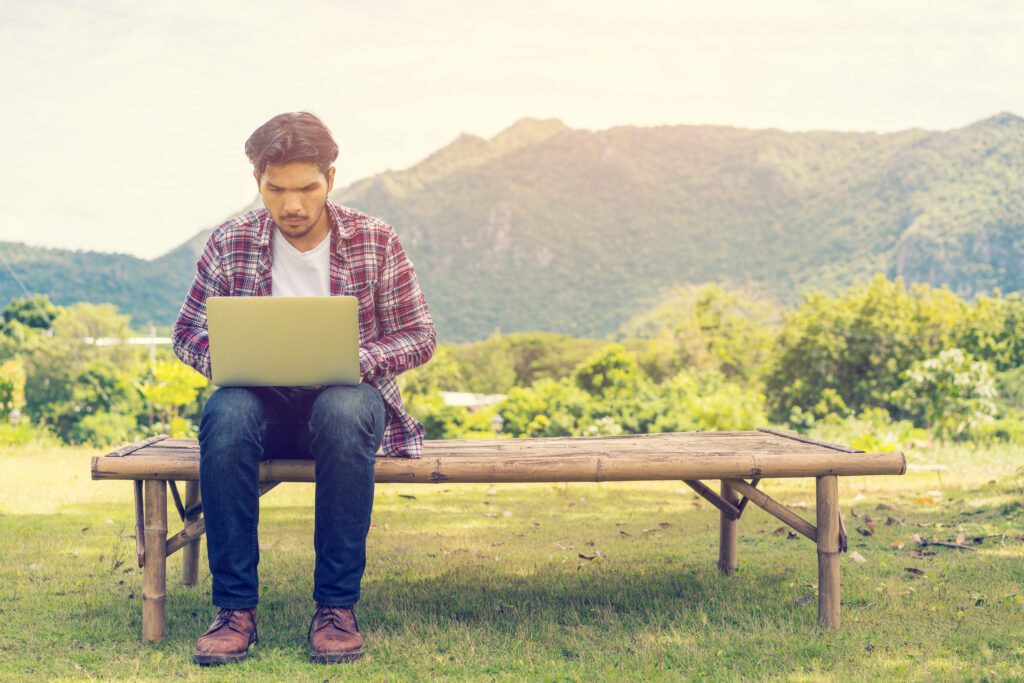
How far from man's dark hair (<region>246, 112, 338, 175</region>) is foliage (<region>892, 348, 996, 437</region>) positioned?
9.13m

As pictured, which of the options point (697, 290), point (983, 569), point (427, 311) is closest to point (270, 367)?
point (427, 311)

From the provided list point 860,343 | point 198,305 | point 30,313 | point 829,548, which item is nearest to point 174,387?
point 198,305

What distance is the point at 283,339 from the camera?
2.37 meters

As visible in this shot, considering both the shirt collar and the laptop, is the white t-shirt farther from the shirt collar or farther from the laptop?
the laptop

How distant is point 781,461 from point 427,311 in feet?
3.91

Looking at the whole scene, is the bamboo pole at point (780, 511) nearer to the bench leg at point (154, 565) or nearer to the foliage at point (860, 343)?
the bench leg at point (154, 565)

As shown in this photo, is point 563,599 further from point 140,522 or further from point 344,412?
point 140,522

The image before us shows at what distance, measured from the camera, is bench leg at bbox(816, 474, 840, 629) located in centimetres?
270

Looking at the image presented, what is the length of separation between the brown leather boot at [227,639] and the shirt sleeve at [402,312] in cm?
80

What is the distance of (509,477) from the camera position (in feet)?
8.54

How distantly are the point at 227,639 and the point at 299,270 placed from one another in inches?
43.3

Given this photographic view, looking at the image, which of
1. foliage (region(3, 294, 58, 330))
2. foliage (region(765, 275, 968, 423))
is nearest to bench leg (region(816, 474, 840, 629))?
foliage (region(765, 275, 968, 423))

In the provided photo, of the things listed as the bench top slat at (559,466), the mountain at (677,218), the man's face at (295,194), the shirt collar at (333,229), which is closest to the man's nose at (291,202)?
the man's face at (295,194)

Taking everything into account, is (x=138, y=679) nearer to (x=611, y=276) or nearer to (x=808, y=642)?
(x=808, y=642)
